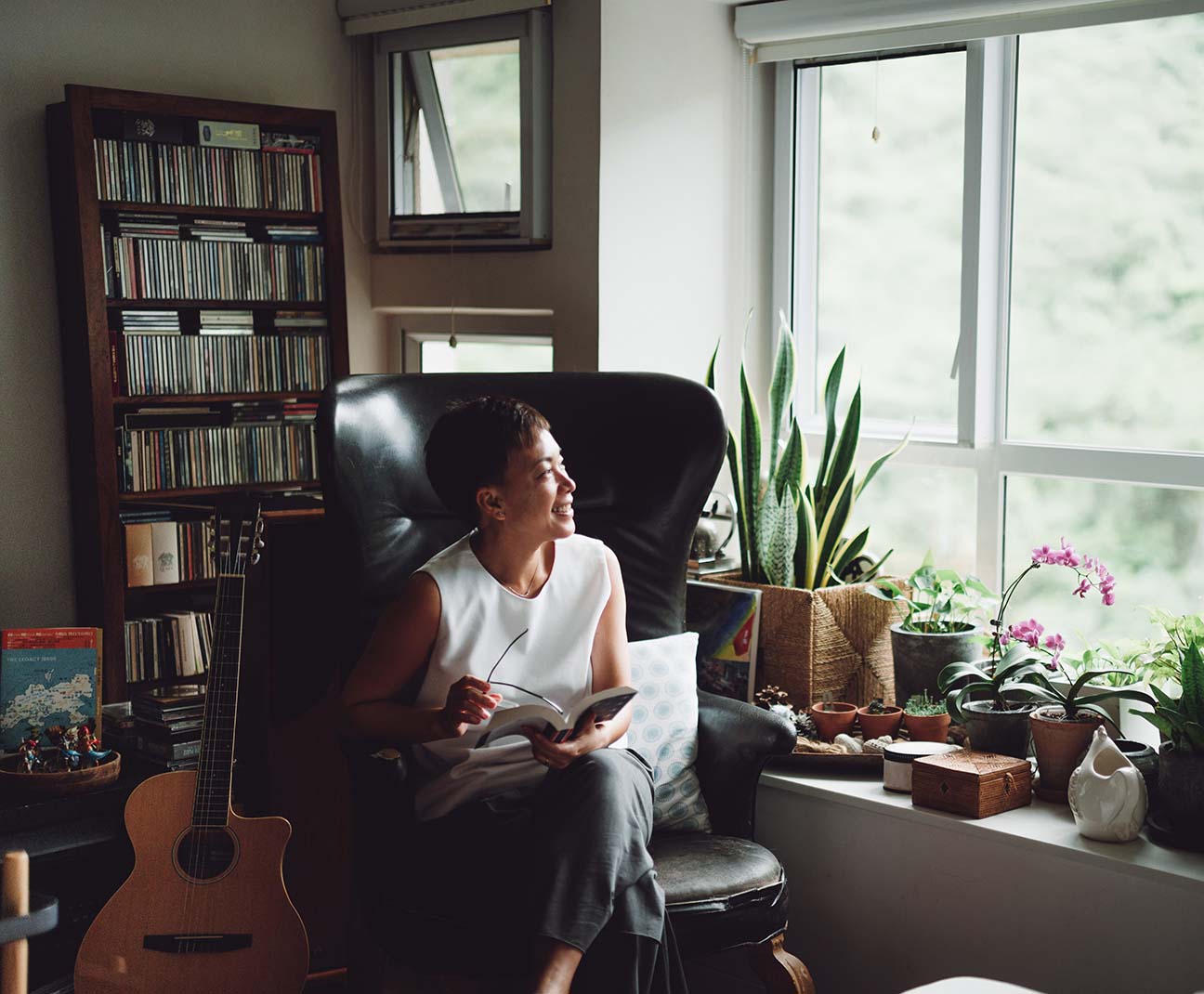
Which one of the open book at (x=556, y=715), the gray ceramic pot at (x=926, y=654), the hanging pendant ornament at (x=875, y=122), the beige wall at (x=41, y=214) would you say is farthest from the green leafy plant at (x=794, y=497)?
the beige wall at (x=41, y=214)

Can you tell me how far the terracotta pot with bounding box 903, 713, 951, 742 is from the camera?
2.83 m

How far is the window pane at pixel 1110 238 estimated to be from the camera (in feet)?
9.78

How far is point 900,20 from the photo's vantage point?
3246mm

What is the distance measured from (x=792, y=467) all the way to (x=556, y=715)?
1221mm

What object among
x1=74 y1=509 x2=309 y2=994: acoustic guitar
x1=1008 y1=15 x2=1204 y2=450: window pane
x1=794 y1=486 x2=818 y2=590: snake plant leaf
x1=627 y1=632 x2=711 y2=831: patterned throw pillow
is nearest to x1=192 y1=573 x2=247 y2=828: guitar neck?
x1=74 y1=509 x2=309 y2=994: acoustic guitar

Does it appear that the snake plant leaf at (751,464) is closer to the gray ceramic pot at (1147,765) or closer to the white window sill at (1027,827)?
the white window sill at (1027,827)

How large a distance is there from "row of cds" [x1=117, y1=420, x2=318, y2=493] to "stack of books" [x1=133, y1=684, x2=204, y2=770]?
2.79 ft

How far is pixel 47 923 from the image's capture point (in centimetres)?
163

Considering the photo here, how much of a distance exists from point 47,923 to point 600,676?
103 cm

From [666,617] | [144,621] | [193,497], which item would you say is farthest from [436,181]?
[666,617]

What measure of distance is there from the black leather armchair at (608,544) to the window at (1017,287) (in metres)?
0.92

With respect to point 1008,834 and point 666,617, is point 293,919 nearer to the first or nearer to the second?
point 666,617

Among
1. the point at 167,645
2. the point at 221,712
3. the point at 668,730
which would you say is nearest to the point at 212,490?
the point at 167,645

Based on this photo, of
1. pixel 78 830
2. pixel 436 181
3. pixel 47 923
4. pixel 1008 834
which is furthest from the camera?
pixel 436 181
